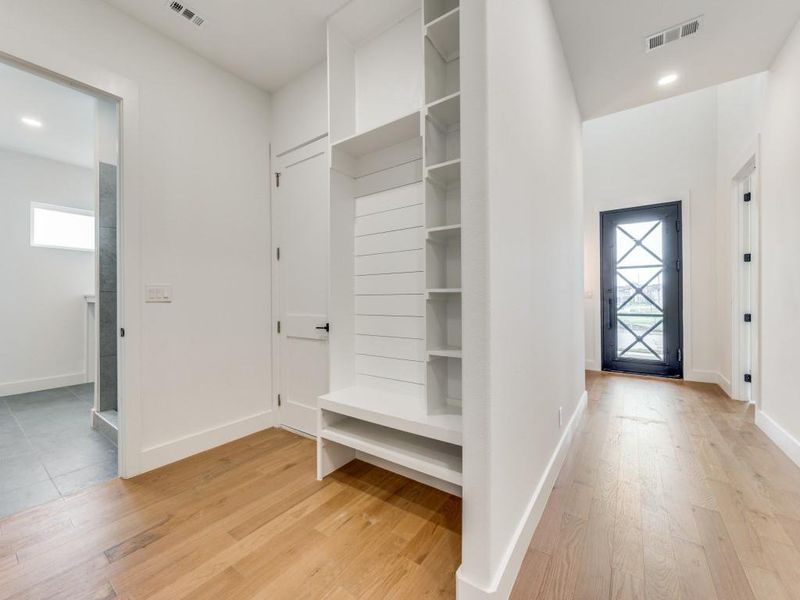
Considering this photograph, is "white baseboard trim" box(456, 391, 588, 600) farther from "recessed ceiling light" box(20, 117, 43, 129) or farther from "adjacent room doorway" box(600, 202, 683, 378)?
"recessed ceiling light" box(20, 117, 43, 129)

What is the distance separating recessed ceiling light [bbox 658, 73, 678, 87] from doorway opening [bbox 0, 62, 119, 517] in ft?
13.1

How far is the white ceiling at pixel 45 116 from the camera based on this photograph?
2.78 metres

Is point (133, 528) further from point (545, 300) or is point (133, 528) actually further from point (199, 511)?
point (545, 300)

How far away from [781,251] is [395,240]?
9.04 ft

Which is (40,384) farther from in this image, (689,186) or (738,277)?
(689,186)

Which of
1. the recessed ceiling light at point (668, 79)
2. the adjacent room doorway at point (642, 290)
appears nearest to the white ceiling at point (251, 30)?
the recessed ceiling light at point (668, 79)

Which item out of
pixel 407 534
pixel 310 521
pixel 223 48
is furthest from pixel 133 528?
pixel 223 48

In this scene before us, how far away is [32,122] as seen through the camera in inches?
131

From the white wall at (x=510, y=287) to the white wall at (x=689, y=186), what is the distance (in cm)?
327

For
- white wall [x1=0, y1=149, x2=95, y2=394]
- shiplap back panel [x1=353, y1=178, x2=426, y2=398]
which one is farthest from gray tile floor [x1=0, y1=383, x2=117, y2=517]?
shiplap back panel [x1=353, y1=178, x2=426, y2=398]

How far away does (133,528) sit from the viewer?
5.36ft

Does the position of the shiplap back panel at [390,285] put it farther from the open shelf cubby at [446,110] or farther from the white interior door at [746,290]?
the white interior door at [746,290]

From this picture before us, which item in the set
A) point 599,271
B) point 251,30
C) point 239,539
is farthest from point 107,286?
point 599,271

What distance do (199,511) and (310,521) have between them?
617 millimetres
